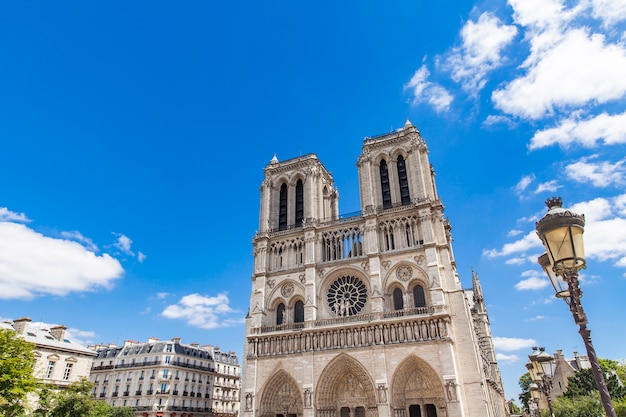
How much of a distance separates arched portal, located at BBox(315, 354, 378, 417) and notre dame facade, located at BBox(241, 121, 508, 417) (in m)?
0.07

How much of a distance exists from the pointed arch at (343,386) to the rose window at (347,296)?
354 centimetres

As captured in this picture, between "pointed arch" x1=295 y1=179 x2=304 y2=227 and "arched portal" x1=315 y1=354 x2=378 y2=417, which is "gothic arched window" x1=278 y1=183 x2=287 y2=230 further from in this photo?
"arched portal" x1=315 y1=354 x2=378 y2=417

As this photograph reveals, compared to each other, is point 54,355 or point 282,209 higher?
point 282,209

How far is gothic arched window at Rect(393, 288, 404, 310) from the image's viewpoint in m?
28.9

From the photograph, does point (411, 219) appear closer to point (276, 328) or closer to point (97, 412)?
point (276, 328)

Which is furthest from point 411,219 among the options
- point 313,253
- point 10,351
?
point 10,351

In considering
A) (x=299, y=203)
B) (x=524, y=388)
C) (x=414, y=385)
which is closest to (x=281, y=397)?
(x=414, y=385)

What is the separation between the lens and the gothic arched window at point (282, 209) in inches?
1417

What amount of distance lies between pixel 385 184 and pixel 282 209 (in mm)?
9260

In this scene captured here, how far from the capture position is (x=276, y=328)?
30344 millimetres

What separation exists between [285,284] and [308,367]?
6.78 metres

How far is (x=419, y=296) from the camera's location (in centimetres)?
2850

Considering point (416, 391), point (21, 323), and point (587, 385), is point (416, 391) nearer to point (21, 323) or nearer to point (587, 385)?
point (587, 385)

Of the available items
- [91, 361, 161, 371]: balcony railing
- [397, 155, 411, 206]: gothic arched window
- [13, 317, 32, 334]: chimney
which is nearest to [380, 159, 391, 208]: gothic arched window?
[397, 155, 411, 206]: gothic arched window
